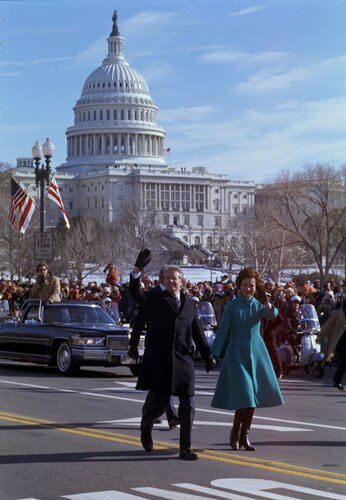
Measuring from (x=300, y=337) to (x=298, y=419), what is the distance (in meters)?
8.36

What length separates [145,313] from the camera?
36.6 feet

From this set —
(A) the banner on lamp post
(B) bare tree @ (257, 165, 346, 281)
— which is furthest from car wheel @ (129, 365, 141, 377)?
(B) bare tree @ (257, 165, 346, 281)

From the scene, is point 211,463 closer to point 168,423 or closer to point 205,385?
point 168,423

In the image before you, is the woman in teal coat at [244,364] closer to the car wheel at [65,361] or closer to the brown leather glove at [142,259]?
the brown leather glove at [142,259]

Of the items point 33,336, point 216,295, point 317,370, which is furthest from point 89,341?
point 216,295

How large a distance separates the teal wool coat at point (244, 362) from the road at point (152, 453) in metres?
Answer: 0.50

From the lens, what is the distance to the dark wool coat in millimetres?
10766

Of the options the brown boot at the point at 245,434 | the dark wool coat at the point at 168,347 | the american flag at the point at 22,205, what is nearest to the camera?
the dark wool coat at the point at 168,347

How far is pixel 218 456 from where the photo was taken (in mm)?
10820

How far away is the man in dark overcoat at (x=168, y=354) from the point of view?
10734 mm

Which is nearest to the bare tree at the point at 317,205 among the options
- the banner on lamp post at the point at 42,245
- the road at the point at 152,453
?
the banner on lamp post at the point at 42,245

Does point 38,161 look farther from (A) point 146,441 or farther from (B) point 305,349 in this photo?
(A) point 146,441

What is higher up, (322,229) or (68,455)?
(322,229)

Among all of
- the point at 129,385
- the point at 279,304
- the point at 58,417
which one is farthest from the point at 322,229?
the point at 58,417
